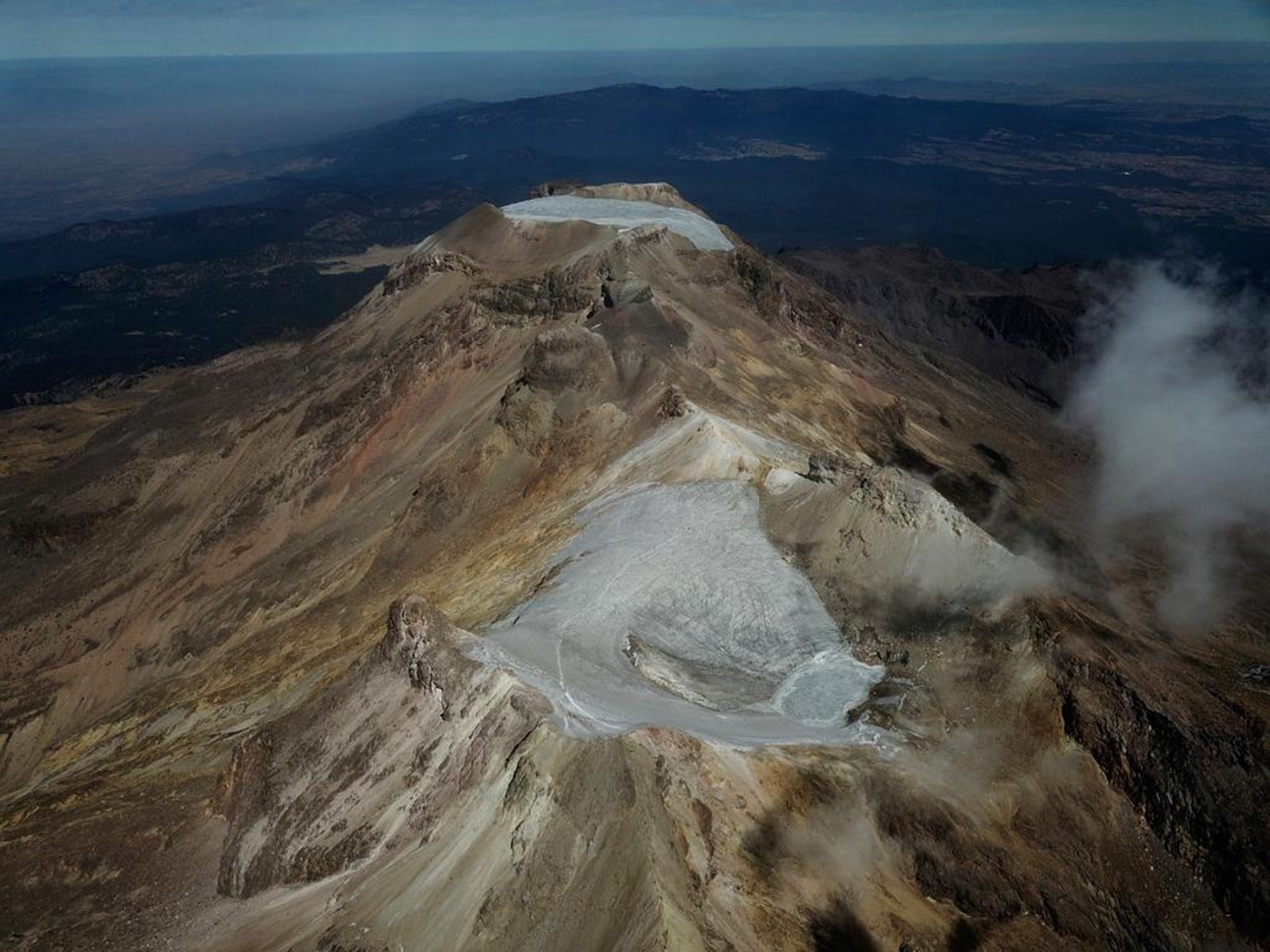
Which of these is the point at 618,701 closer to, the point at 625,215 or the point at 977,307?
the point at 625,215

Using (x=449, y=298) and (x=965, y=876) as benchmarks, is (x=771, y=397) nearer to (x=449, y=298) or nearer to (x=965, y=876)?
(x=449, y=298)

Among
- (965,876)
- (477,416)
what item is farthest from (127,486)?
(965,876)

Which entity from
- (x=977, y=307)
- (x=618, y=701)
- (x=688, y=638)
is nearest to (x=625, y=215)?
(x=688, y=638)

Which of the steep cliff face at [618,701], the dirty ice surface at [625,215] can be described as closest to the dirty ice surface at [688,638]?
the steep cliff face at [618,701]

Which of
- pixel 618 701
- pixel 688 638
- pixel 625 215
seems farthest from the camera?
pixel 625 215

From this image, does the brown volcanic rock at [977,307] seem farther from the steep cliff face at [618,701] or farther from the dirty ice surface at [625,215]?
the steep cliff face at [618,701]

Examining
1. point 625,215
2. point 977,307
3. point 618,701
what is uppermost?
point 618,701
